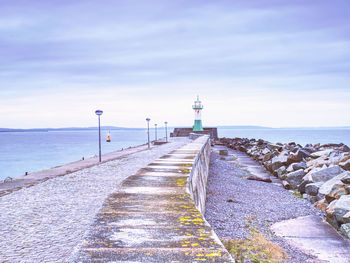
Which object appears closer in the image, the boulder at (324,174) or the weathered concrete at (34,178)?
the weathered concrete at (34,178)

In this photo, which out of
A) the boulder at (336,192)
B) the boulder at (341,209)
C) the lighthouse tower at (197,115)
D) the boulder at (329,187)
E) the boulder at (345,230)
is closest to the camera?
the boulder at (345,230)

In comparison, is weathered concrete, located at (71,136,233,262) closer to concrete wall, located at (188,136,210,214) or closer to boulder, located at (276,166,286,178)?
concrete wall, located at (188,136,210,214)

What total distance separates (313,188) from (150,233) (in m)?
8.97

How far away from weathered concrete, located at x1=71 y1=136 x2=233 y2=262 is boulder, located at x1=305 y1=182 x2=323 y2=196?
24.3ft

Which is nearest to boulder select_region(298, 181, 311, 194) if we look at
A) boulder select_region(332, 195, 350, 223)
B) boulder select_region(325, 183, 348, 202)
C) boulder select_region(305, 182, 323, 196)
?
boulder select_region(305, 182, 323, 196)

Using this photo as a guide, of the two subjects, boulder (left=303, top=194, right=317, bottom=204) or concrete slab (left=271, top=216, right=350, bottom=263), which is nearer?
concrete slab (left=271, top=216, right=350, bottom=263)

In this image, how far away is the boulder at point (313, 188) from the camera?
34.0 ft

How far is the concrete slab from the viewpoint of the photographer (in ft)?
18.8

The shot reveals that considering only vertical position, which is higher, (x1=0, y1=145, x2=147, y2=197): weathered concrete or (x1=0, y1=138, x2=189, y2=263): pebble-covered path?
(x1=0, y1=138, x2=189, y2=263): pebble-covered path

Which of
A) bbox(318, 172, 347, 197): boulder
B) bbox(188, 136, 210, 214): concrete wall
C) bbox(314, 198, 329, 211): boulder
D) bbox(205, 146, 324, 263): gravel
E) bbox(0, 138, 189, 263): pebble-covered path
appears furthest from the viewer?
→ bbox(318, 172, 347, 197): boulder

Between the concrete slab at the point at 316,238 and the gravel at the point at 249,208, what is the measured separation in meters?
0.24

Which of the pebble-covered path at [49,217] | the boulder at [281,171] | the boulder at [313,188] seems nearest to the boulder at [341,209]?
the boulder at [313,188]

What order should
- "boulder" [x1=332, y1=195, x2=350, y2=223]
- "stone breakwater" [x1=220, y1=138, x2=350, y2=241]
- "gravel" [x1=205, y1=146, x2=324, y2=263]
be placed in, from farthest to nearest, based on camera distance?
"stone breakwater" [x1=220, y1=138, x2=350, y2=241] → "boulder" [x1=332, y1=195, x2=350, y2=223] → "gravel" [x1=205, y1=146, x2=324, y2=263]

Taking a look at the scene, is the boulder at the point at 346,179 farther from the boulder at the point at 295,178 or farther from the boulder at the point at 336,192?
the boulder at the point at 295,178
